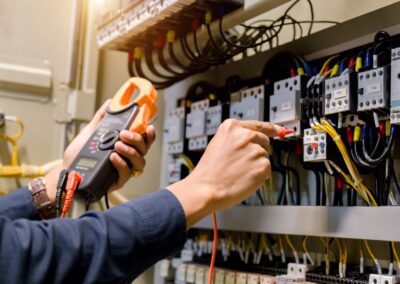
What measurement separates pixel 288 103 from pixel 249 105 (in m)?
0.15

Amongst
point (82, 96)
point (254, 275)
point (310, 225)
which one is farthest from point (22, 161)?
point (310, 225)

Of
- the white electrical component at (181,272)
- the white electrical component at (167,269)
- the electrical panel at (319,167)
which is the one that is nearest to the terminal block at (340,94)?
the electrical panel at (319,167)

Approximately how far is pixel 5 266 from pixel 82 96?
1.16 m

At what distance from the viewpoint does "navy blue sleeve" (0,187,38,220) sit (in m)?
1.19

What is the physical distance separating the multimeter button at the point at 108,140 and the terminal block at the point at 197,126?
340 millimetres

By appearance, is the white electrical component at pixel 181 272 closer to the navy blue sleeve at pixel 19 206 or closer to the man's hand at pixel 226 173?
the navy blue sleeve at pixel 19 206

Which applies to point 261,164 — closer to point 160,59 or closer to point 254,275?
point 254,275

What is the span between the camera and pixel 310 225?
3.64 feet

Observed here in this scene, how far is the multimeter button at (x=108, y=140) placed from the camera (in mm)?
1194

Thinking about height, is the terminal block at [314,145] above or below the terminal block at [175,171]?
above

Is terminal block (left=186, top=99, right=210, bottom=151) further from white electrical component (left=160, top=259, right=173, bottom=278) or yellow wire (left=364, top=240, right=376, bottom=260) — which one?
yellow wire (left=364, top=240, right=376, bottom=260)

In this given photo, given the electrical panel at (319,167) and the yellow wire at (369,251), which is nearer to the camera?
the electrical panel at (319,167)

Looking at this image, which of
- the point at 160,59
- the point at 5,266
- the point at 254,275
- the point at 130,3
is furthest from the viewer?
the point at 160,59

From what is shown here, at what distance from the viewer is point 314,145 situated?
3.71ft
